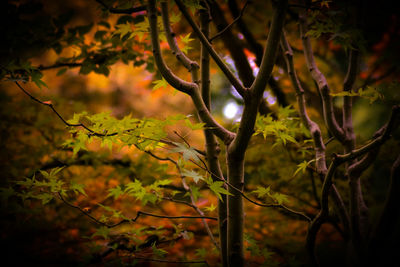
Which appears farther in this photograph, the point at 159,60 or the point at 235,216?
the point at 235,216

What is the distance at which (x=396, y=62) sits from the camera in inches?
134

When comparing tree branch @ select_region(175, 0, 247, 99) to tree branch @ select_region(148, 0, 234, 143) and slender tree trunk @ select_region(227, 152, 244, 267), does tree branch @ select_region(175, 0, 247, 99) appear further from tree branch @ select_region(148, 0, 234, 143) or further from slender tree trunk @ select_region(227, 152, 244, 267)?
slender tree trunk @ select_region(227, 152, 244, 267)

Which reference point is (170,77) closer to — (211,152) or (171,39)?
(171,39)

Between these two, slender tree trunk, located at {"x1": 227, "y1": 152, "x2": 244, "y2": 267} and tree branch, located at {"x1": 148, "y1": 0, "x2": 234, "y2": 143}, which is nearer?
tree branch, located at {"x1": 148, "y1": 0, "x2": 234, "y2": 143}

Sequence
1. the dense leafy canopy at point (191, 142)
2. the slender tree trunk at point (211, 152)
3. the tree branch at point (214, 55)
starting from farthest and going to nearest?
the slender tree trunk at point (211, 152)
the dense leafy canopy at point (191, 142)
the tree branch at point (214, 55)

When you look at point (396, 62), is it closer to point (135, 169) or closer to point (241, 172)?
point (241, 172)

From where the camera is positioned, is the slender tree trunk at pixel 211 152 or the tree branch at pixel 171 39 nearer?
the tree branch at pixel 171 39

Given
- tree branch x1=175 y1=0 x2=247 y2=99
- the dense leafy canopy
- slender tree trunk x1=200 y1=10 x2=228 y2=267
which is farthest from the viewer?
slender tree trunk x1=200 y1=10 x2=228 y2=267

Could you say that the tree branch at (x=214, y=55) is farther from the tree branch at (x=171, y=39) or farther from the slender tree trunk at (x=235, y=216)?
the slender tree trunk at (x=235, y=216)

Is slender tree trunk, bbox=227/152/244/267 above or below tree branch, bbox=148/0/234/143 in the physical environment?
below

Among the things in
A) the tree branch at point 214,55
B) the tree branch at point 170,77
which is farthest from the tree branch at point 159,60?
the tree branch at point 214,55

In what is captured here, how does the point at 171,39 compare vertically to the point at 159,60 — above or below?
above

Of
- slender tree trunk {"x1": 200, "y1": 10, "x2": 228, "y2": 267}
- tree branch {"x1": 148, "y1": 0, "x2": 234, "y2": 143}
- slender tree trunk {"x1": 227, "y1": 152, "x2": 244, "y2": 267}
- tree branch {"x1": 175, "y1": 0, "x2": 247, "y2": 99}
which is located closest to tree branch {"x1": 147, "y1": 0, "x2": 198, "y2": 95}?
tree branch {"x1": 148, "y1": 0, "x2": 234, "y2": 143}

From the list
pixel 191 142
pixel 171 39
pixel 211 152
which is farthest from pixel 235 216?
pixel 191 142
